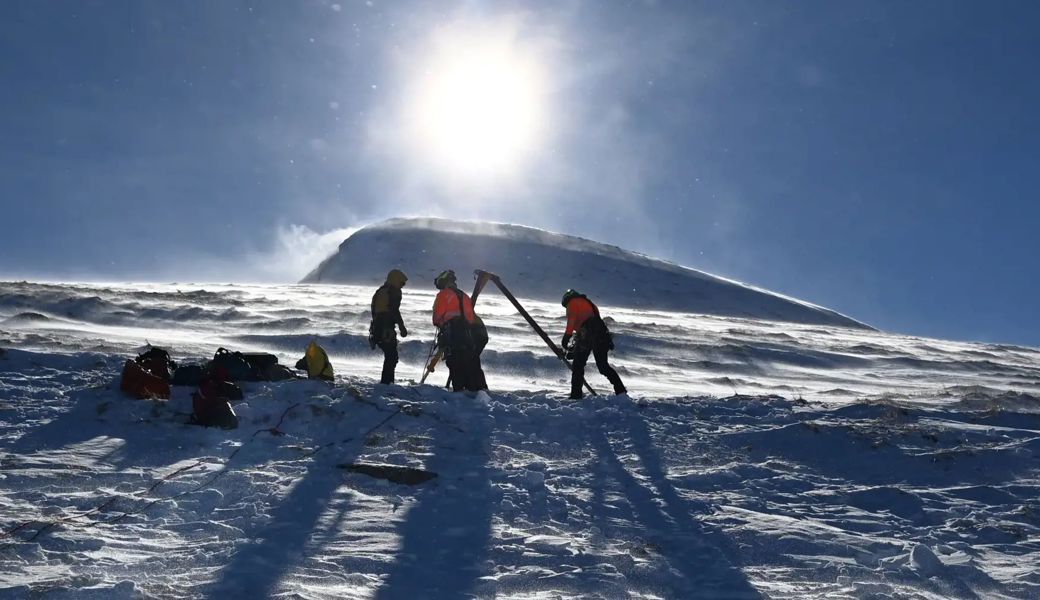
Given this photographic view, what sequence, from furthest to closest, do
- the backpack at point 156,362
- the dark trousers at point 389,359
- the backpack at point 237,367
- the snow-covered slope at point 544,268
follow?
the snow-covered slope at point 544,268, the dark trousers at point 389,359, the backpack at point 237,367, the backpack at point 156,362

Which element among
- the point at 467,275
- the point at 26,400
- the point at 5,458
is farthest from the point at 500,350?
the point at 467,275

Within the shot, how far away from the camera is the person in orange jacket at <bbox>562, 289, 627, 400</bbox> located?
12.0 m

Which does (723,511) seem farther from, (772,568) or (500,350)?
(500,350)

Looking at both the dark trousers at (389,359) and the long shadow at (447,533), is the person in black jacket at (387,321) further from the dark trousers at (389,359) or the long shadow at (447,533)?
the long shadow at (447,533)

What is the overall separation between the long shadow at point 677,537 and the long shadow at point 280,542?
8.85ft

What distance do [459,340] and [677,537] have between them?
5.87m

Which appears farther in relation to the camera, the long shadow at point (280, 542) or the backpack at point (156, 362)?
the backpack at point (156, 362)

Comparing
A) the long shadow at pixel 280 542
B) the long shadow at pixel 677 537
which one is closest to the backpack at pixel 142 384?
the long shadow at pixel 280 542

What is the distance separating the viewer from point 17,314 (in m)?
20.5

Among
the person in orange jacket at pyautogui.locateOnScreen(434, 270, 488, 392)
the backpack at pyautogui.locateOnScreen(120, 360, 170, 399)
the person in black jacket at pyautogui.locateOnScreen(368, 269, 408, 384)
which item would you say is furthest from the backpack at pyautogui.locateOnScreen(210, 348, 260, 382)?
the person in orange jacket at pyautogui.locateOnScreen(434, 270, 488, 392)

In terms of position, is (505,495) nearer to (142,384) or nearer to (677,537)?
(677,537)

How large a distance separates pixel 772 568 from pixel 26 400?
29.3ft

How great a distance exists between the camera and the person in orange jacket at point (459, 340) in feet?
39.5

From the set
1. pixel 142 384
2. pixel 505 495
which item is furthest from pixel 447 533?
pixel 142 384
